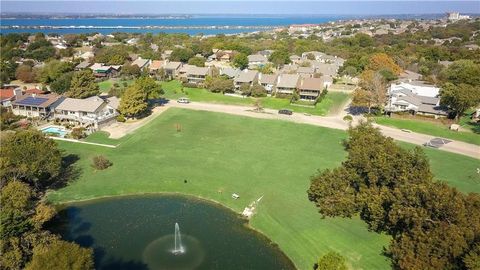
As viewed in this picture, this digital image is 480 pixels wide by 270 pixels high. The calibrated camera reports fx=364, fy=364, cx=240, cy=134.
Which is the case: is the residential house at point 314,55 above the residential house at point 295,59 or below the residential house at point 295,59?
above

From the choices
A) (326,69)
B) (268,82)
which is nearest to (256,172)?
(268,82)

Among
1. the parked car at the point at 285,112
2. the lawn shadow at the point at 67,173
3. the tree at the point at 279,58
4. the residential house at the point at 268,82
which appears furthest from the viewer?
the tree at the point at 279,58

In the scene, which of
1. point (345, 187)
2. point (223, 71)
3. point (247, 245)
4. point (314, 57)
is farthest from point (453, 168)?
point (314, 57)

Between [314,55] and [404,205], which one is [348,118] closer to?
[404,205]

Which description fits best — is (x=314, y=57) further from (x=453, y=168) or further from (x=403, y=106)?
(x=453, y=168)

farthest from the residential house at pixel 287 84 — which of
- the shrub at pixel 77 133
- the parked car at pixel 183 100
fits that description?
the shrub at pixel 77 133

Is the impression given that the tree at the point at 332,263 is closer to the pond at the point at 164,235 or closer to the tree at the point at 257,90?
the pond at the point at 164,235
